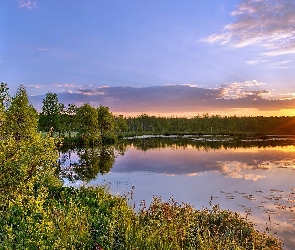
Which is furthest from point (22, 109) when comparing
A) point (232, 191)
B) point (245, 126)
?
point (245, 126)

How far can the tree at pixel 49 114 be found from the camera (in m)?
68.2

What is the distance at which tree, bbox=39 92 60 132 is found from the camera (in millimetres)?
68250

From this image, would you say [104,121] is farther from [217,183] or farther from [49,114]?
[217,183]

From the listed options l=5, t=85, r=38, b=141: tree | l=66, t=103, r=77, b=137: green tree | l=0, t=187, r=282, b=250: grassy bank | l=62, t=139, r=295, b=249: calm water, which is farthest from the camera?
l=66, t=103, r=77, b=137: green tree

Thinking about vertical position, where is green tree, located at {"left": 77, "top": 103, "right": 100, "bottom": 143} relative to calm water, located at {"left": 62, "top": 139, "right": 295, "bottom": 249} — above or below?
above

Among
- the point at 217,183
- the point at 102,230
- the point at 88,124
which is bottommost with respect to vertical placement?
the point at 217,183

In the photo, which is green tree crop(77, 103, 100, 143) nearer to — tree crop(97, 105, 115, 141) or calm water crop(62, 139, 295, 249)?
tree crop(97, 105, 115, 141)

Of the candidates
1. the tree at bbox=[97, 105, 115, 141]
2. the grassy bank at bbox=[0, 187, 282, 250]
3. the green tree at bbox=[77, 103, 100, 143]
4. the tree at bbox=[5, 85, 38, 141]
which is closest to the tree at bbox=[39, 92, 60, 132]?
the green tree at bbox=[77, 103, 100, 143]

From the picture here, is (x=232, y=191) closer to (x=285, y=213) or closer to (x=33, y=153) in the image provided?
(x=285, y=213)

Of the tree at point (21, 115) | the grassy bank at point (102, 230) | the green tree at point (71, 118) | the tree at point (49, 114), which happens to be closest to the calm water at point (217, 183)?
the grassy bank at point (102, 230)

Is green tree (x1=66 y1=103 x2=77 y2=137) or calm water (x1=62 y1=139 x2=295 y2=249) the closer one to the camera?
calm water (x1=62 y1=139 x2=295 y2=249)

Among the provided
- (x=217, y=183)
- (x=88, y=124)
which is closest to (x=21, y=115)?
(x=217, y=183)

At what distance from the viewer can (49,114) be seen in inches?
2712

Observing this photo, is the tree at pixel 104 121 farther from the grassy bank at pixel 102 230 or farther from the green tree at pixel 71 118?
the grassy bank at pixel 102 230
